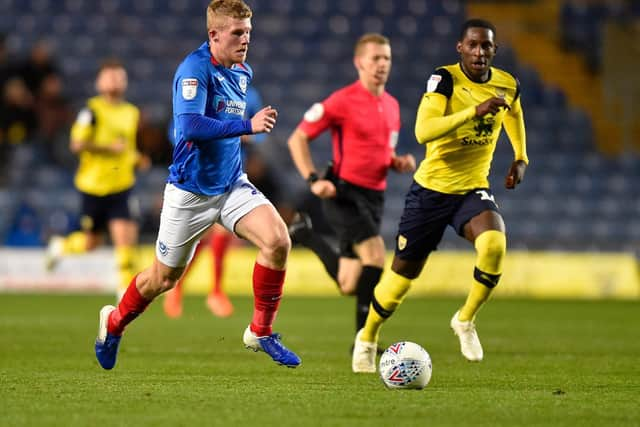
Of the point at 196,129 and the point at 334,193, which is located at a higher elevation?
the point at 196,129

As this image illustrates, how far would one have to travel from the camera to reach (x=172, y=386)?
693cm

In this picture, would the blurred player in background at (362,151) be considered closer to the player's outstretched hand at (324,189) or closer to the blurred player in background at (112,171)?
the player's outstretched hand at (324,189)

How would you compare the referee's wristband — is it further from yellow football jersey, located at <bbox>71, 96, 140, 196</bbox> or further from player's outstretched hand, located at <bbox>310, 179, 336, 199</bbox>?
yellow football jersey, located at <bbox>71, 96, 140, 196</bbox>

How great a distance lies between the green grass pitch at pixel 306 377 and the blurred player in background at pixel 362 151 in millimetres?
961

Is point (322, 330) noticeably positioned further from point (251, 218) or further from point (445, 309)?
point (251, 218)

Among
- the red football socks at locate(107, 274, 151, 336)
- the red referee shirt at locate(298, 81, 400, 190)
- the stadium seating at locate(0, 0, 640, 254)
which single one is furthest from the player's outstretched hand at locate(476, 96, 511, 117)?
the stadium seating at locate(0, 0, 640, 254)

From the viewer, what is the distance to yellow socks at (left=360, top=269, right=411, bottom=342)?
8.03m

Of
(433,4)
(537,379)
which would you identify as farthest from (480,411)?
(433,4)

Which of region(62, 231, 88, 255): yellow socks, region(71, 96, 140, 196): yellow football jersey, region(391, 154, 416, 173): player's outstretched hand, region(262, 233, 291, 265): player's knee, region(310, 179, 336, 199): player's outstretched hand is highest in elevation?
region(262, 233, 291, 265): player's knee

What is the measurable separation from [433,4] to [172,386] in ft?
58.9

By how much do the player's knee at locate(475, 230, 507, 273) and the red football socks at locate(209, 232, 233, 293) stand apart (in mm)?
5846

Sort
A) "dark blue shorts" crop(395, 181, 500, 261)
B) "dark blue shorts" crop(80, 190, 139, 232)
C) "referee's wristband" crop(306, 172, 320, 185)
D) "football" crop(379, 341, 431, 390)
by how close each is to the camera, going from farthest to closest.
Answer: "dark blue shorts" crop(80, 190, 139, 232), "referee's wristband" crop(306, 172, 320, 185), "dark blue shorts" crop(395, 181, 500, 261), "football" crop(379, 341, 431, 390)

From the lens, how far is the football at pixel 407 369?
6.76 metres

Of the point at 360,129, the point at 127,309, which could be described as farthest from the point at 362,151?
the point at 127,309
